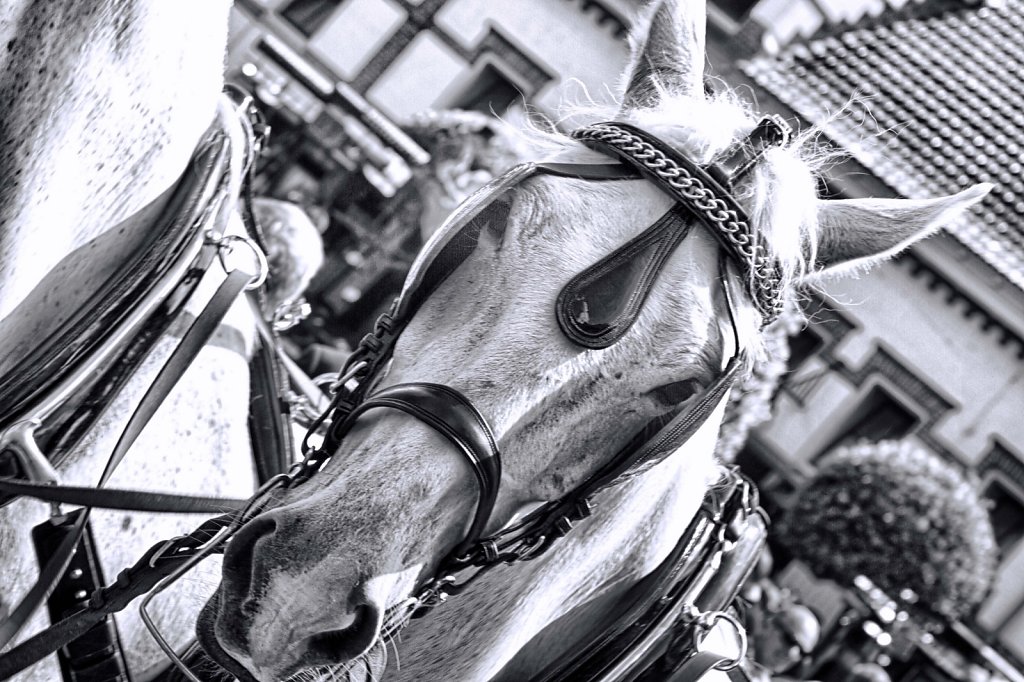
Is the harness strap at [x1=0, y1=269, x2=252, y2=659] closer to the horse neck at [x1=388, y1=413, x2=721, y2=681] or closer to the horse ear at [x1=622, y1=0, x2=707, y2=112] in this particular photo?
the horse neck at [x1=388, y1=413, x2=721, y2=681]

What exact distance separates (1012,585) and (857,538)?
580 centimetres

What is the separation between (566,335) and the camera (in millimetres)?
1748

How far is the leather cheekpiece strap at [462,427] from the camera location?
1.68m

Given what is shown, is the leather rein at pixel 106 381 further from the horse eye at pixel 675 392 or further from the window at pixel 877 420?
the window at pixel 877 420

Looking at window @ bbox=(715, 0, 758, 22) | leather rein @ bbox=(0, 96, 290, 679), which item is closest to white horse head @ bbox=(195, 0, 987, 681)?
leather rein @ bbox=(0, 96, 290, 679)

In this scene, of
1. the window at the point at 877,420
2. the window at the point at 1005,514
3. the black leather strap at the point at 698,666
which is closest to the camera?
the black leather strap at the point at 698,666

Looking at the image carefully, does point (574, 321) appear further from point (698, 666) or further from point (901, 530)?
point (901, 530)

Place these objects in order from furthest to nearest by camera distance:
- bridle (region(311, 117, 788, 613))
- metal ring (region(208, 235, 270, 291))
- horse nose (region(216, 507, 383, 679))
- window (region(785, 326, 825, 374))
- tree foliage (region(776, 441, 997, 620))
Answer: window (region(785, 326, 825, 374)) < tree foliage (region(776, 441, 997, 620)) < metal ring (region(208, 235, 270, 291)) < bridle (region(311, 117, 788, 613)) < horse nose (region(216, 507, 383, 679))

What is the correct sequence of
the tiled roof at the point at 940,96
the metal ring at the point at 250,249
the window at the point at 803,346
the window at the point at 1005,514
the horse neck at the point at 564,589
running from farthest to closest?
the window at the point at 803,346 < the window at the point at 1005,514 < the tiled roof at the point at 940,96 < the metal ring at the point at 250,249 < the horse neck at the point at 564,589

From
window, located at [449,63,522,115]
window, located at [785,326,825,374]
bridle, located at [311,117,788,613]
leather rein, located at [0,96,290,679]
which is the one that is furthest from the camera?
window, located at [449,63,522,115]

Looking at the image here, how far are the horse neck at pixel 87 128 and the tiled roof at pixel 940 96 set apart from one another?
40.3ft

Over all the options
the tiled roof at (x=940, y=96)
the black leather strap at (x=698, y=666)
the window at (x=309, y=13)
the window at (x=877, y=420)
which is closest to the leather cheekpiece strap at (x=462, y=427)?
the black leather strap at (x=698, y=666)

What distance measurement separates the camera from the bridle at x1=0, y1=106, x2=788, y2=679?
1.73m

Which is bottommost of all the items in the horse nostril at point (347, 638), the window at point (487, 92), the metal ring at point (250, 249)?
the horse nostril at point (347, 638)
